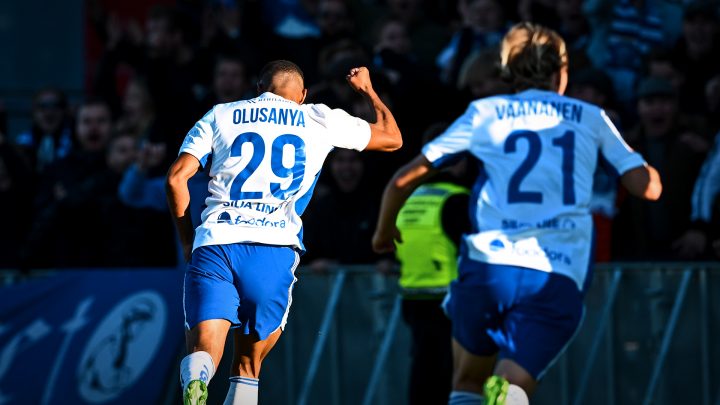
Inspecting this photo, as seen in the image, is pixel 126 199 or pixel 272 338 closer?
pixel 272 338

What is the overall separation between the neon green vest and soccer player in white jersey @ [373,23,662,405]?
2.12 m

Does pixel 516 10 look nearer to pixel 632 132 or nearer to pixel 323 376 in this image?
pixel 632 132

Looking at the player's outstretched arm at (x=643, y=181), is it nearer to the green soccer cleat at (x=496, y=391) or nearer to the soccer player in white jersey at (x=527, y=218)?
the soccer player in white jersey at (x=527, y=218)

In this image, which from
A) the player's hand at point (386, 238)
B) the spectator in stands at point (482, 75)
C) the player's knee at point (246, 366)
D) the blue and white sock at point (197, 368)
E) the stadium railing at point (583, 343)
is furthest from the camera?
the spectator in stands at point (482, 75)

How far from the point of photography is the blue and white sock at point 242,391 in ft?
24.0

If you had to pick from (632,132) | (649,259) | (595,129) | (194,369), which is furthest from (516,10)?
(194,369)

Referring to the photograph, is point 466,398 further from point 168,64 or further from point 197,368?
point 168,64

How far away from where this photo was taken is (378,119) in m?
7.67

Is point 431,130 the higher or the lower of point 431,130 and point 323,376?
the higher

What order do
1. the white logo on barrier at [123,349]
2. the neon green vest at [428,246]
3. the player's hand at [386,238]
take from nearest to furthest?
the player's hand at [386,238] < the neon green vest at [428,246] < the white logo on barrier at [123,349]

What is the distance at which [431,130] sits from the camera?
9.52 metres

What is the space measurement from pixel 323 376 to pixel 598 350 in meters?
2.11

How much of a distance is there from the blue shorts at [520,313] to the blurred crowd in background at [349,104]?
8.47 feet

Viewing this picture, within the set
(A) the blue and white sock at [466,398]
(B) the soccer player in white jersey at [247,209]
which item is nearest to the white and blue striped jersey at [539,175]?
(A) the blue and white sock at [466,398]
